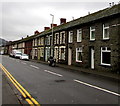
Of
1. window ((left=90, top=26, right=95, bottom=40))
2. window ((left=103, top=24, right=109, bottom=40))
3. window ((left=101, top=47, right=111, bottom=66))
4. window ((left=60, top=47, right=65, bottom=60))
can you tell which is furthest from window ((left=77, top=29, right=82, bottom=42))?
window ((left=101, top=47, right=111, bottom=66))

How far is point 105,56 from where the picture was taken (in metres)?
17.4

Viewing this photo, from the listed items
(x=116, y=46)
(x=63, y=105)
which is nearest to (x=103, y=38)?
(x=116, y=46)

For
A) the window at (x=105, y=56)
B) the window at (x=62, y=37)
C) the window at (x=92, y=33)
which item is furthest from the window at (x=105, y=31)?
the window at (x=62, y=37)

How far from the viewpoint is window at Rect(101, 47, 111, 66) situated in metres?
16.9

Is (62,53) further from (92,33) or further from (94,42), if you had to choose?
(94,42)

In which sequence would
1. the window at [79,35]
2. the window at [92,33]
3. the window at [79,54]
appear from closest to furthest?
1. the window at [92,33]
2. the window at [79,54]
3. the window at [79,35]

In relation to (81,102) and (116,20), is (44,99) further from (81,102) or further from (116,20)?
(116,20)

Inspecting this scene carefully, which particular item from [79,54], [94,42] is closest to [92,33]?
[94,42]

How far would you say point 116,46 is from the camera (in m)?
15.9

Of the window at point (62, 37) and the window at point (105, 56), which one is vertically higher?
the window at point (62, 37)

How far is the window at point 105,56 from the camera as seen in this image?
1691cm

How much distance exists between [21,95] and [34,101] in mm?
1168

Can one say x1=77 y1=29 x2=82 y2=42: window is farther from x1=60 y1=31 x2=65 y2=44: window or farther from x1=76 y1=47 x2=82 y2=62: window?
x1=60 y1=31 x2=65 y2=44: window

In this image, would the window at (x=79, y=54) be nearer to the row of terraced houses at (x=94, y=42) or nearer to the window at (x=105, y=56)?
the row of terraced houses at (x=94, y=42)
